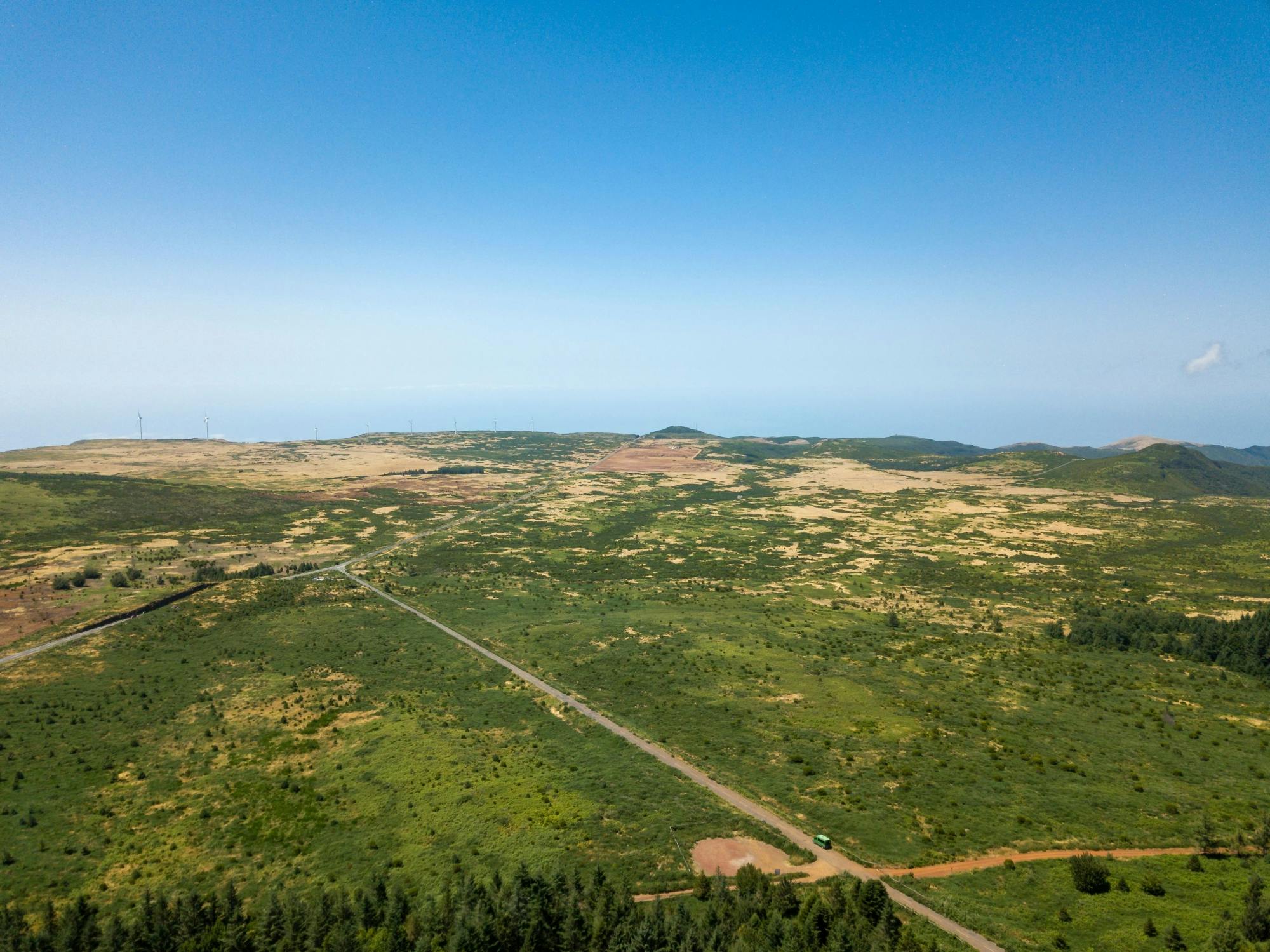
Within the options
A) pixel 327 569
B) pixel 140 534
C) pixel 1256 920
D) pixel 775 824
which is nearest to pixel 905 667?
pixel 775 824

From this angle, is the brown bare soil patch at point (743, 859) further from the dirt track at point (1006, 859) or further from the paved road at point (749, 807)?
the dirt track at point (1006, 859)

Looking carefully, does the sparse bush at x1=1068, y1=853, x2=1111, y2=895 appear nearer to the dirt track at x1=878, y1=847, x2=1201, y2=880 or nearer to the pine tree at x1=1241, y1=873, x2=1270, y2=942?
the dirt track at x1=878, y1=847, x2=1201, y2=880

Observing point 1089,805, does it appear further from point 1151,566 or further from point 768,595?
point 1151,566

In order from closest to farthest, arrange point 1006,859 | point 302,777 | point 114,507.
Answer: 1. point 1006,859
2. point 302,777
3. point 114,507

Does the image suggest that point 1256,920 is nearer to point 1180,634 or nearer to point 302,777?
point 302,777

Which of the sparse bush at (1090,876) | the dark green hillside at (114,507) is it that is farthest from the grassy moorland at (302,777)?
the dark green hillside at (114,507)

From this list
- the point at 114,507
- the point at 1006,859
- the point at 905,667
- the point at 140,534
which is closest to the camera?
the point at 1006,859

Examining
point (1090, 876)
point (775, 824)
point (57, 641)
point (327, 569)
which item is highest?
point (327, 569)

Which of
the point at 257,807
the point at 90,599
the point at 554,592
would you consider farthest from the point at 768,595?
the point at 90,599
